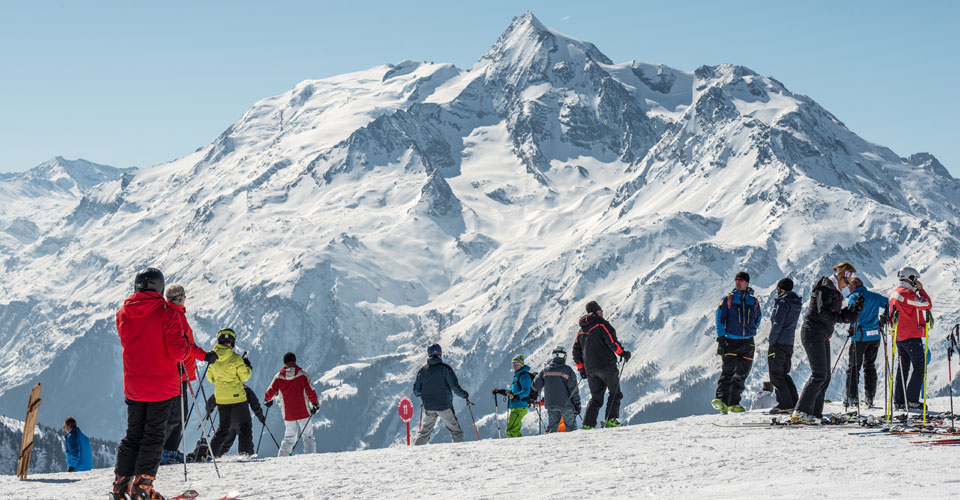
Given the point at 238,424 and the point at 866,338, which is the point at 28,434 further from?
the point at 866,338

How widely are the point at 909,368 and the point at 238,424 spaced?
1284 centimetres

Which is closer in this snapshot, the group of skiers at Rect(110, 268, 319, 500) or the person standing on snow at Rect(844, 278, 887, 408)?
the group of skiers at Rect(110, 268, 319, 500)

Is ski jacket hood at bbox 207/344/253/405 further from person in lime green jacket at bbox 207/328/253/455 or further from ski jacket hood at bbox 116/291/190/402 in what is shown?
ski jacket hood at bbox 116/291/190/402

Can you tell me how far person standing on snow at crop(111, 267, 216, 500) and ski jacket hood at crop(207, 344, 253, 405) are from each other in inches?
242

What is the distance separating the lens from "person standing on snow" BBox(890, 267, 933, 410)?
55.1ft

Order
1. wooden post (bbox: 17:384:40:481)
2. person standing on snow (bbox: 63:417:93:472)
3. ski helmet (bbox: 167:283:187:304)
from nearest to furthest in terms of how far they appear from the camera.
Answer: ski helmet (bbox: 167:283:187:304) < wooden post (bbox: 17:384:40:481) < person standing on snow (bbox: 63:417:93:472)

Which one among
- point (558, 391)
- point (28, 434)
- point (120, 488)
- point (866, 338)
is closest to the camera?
point (120, 488)

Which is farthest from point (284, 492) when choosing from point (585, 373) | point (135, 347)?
point (585, 373)

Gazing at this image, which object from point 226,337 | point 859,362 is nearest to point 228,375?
point 226,337

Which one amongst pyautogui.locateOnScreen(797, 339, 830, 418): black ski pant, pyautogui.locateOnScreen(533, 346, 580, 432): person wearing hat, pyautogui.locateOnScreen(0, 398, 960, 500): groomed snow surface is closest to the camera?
pyautogui.locateOnScreen(0, 398, 960, 500): groomed snow surface

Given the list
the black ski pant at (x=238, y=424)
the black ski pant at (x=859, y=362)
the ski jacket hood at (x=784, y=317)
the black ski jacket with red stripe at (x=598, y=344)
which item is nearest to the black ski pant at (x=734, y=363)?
the ski jacket hood at (x=784, y=317)

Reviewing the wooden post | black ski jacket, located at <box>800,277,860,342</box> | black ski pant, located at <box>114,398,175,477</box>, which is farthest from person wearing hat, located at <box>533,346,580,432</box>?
black ski pant, located at <box>114,398,175,477</box>

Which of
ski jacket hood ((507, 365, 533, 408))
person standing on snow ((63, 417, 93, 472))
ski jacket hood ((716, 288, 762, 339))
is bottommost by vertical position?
person standing on snow ((63, 417, 93, 472))

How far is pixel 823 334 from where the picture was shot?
1545 cm
